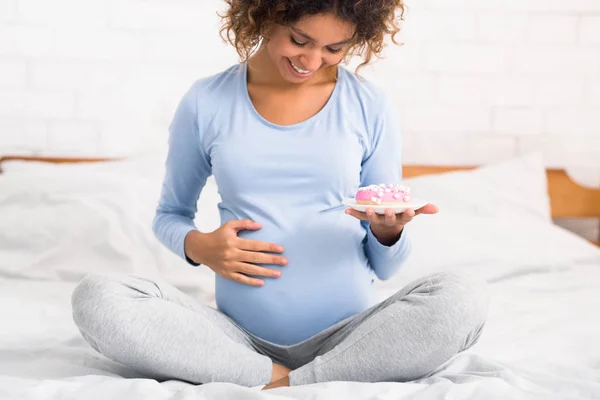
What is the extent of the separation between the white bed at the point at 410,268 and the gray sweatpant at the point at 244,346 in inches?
1.6

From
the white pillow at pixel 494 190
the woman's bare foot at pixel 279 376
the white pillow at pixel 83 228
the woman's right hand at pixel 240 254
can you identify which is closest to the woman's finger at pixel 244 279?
the woman's right hand at pixel 240 254

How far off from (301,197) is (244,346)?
0.79ft

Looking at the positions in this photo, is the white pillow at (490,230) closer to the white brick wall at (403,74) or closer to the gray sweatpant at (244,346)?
the white brick wall at (403,74)

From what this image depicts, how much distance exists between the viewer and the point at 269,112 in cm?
119

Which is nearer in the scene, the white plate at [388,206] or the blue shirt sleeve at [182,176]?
the white plate at [388,206]

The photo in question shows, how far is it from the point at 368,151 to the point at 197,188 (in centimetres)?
30

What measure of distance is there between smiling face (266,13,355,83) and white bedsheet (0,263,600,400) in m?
0.45

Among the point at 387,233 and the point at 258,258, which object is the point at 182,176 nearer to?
the point at 258,258

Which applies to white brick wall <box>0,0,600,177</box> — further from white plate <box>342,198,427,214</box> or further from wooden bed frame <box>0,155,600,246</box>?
Result: white plate <box>342,198,427,214</box>

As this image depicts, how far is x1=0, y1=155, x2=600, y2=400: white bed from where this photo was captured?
1.00m

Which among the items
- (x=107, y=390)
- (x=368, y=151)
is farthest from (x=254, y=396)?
(x=368, y=151)

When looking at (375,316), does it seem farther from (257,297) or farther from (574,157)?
(574,157)

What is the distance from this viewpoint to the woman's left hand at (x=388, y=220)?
1019 mm

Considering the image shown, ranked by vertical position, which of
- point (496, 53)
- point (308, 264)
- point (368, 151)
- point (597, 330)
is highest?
point (496, 53)
